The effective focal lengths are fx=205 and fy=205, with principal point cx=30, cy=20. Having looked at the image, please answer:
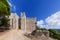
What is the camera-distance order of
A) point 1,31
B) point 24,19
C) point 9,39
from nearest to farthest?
point 9,39 → point 1,31 → point 24,19

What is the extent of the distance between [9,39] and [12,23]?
14.2 metres

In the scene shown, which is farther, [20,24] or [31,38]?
[20,24]

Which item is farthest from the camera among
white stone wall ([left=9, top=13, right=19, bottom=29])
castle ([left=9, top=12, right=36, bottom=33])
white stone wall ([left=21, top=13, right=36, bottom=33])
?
white stone wall ([left=21, top=13, right=36, bottom=33])

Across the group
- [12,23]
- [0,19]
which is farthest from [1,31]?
[12,23]

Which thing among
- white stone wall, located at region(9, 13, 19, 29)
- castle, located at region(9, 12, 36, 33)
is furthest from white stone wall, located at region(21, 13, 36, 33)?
white stone wall, located at region(9, 13, 19, 29)

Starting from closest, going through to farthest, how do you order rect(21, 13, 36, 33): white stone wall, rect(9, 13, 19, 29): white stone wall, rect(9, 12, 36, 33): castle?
rect(9, 13, 19, 29): white stone wall
rect(9, 12, 36, 33): castle
rect(21, 13, 36, 33): white stone wall


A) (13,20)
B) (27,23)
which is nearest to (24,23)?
(27,23)

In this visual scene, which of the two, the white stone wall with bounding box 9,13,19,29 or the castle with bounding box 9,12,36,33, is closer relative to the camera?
the white stone wall with bounding box 9,13,19,29

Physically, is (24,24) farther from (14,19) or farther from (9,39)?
(9,39)

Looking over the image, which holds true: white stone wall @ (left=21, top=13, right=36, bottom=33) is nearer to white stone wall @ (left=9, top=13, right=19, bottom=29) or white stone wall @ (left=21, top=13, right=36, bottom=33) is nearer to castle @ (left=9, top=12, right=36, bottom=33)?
castle @ (left=9, top=12, right=36, bottom=33)

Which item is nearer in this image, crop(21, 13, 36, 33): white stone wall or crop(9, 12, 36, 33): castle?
crop(9, 12, 36, 33): castle

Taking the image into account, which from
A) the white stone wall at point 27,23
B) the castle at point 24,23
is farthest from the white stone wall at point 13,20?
the white stone wall at point 27,23

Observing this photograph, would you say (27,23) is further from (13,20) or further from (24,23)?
(13,20)

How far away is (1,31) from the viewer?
31938 mm
